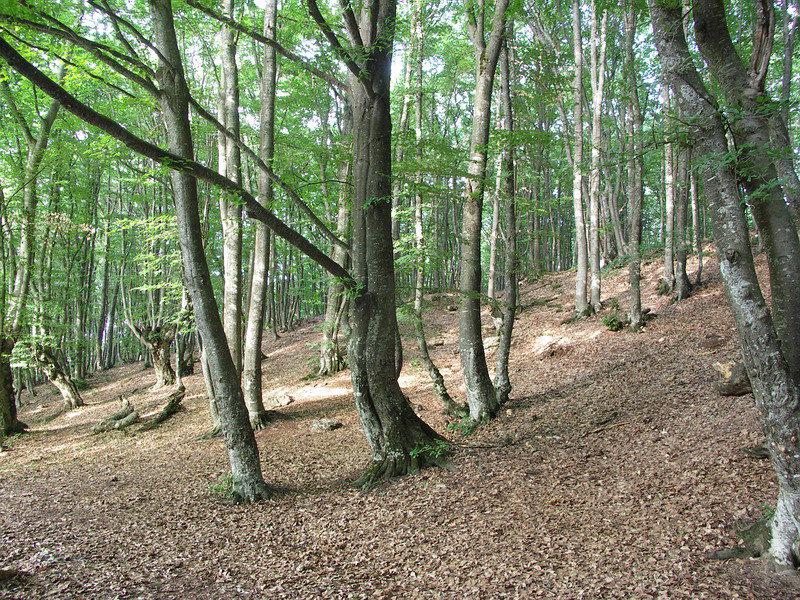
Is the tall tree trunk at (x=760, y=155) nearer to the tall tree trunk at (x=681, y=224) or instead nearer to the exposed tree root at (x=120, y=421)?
the tall tree trunk at (x=681, y=224)

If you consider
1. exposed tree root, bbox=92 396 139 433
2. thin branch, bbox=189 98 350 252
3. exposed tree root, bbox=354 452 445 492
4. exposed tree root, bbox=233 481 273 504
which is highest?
thin branch, bbox=189 98 350 252

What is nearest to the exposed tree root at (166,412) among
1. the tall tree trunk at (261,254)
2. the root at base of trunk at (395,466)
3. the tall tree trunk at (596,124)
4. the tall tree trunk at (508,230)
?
the tall tree trunk at (261,254)

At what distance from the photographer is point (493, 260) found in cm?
1141

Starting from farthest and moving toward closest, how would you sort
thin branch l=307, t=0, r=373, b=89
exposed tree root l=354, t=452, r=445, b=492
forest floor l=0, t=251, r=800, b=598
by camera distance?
exposed tree root l=354, t=452, r=445, b=492, thin branch l=307, t=0, r=373, b=89, forest floor l=0, t=251, r=800, b=598

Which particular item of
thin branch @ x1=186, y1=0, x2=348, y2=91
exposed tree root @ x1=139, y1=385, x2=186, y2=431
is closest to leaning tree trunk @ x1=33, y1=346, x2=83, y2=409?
exposed tree root @ x1=139, y1=385, x2=186, y2=431

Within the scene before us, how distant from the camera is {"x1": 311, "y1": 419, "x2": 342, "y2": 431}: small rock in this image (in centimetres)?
953

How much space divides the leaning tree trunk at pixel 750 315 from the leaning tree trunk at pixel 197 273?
207 inches

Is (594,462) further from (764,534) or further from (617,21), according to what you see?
(617,21)

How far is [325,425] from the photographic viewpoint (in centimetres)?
958

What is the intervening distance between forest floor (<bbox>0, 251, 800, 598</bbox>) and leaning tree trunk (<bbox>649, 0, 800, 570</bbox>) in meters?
0.51

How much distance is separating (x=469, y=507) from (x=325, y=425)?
15.7 feet

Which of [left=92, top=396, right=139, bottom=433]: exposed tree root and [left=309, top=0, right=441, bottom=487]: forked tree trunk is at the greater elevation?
[left=309, top=0, right=441, bottom=487]: forked tree trunk

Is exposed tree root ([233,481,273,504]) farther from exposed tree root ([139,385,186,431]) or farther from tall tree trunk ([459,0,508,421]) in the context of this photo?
exposed tree root ([139,385,186,431])

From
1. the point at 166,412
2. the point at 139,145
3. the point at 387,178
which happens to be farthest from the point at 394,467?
the point at 166,412
